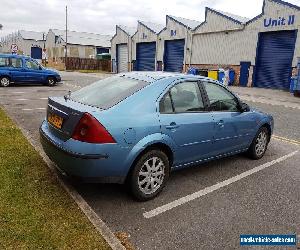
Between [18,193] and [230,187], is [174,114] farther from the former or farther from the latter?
[18,193]

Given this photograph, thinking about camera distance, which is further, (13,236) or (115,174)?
(115,174)

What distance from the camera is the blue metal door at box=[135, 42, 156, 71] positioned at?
36.7 m

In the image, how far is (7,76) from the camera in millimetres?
17078

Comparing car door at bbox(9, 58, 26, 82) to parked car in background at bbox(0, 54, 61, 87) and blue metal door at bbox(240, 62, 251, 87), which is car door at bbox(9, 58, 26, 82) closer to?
parked car in background at bbox(0, 54, 61, 87)

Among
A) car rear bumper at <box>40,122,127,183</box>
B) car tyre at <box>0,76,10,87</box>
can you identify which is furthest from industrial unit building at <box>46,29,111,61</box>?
car rear bumper at <box>40,122,127,183</box>

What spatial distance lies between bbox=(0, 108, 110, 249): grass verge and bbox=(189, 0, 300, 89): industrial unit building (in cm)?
2173

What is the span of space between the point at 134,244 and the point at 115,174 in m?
0.87

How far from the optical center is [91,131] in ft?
11.7

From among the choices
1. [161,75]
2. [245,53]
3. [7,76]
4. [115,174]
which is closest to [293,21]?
[245,53]

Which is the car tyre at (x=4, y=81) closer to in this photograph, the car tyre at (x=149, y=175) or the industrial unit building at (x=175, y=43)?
the car tyre at (x=149, y=175)

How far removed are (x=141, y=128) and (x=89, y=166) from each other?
763mm

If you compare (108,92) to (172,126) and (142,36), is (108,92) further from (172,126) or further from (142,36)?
(142,36)

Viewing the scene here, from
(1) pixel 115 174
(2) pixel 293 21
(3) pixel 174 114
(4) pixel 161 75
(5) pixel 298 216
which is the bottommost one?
(5) pixel 298 216

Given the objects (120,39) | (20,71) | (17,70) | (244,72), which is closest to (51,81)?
(20,71)
